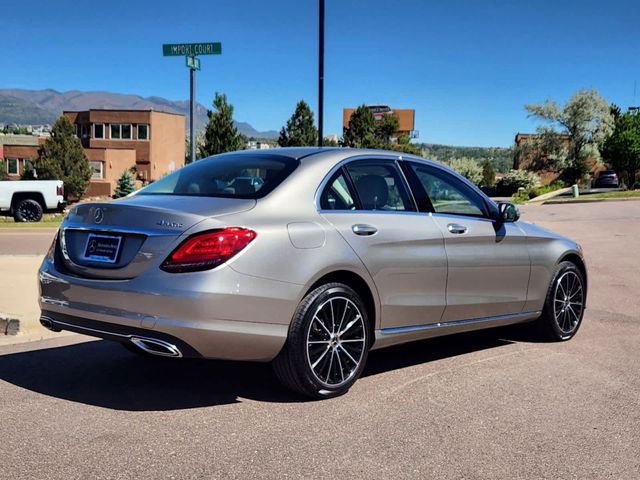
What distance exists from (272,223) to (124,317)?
3.47 ft

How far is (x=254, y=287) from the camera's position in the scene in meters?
4.37

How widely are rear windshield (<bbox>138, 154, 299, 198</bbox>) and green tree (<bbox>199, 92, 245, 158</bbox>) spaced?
3314 centimetres

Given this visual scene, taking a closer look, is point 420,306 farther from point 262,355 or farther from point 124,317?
point 124,317

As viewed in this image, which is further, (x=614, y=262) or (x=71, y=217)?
(x=614, y=262)

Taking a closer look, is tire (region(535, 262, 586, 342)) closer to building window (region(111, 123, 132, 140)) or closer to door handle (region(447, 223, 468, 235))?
door handle (region(447, 223, 468, 235))

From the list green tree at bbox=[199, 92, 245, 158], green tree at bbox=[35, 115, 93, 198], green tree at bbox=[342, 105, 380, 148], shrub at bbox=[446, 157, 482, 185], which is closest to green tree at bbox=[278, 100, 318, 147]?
green tree at bbox=[199, 92, 245, 158]

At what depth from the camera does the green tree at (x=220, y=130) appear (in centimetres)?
3847

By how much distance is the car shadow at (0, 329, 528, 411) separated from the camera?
4.83 m

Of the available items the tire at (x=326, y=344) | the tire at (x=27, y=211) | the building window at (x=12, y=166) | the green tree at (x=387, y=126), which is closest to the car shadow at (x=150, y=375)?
the tire at (x=326, y=344)

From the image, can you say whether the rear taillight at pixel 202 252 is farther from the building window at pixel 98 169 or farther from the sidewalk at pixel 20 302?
the building window at pixel 98 169

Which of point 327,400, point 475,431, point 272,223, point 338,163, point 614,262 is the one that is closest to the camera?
point 475,431

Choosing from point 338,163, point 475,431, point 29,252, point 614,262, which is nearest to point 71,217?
point 338,163

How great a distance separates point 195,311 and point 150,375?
1.47 meters

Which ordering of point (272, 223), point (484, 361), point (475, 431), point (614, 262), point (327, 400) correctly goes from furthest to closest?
point (614, 262)
point (484, 361)
point (327, 400)
point (272, 223)
point (475, 431)
